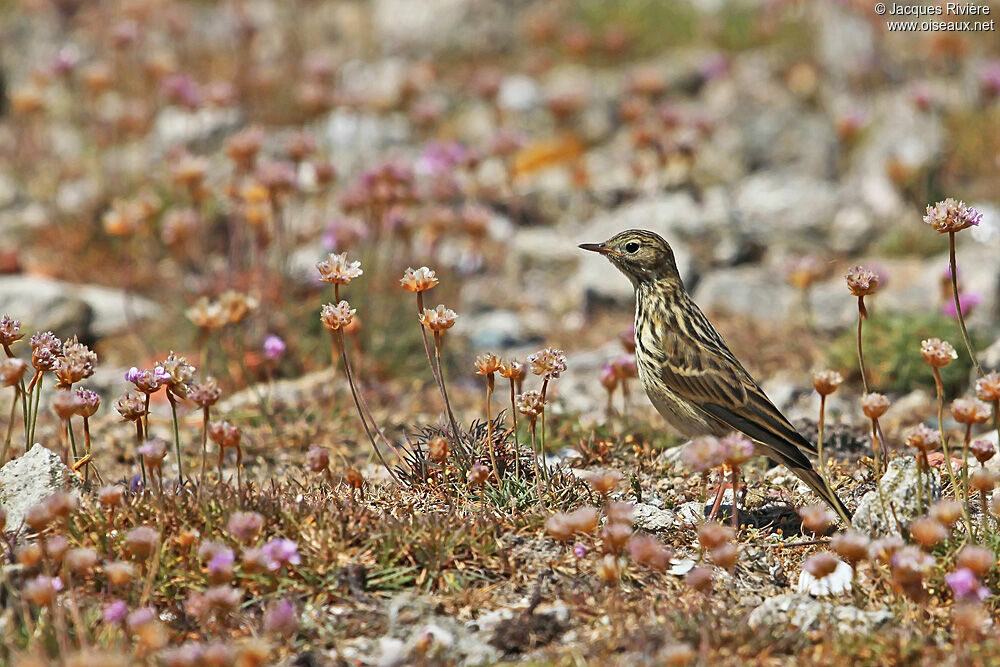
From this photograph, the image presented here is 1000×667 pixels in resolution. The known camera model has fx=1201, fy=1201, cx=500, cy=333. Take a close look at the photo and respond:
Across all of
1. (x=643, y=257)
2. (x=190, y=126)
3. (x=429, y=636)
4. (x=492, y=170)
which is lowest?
(x=429, y=636)

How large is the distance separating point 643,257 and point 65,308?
388 centimetres

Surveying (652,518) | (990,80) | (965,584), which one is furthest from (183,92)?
(965,584)

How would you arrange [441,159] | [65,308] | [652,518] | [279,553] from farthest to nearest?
[441,159]
[65,308]
[652,518]
[279,553]

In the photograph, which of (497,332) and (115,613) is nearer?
(115,613)

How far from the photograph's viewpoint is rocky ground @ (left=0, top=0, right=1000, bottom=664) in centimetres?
407

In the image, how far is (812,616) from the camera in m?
3.99

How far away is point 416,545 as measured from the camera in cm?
425

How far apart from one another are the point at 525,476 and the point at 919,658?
5.78 ft

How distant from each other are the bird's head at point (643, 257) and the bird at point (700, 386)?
8cm

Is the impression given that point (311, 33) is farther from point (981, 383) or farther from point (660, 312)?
point (981, 383)

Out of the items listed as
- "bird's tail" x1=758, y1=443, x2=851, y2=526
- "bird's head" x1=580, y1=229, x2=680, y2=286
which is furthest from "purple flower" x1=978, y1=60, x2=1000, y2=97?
"bird's tail" x1=758, y1=443, x2=851, y2=526

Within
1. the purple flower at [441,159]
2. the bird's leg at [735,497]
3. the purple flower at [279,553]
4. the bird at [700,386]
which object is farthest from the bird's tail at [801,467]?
the purple flower at [441,159]

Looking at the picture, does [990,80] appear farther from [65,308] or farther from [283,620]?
[283,620]

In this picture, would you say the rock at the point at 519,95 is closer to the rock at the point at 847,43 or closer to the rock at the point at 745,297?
the rock at the point at 847,43
